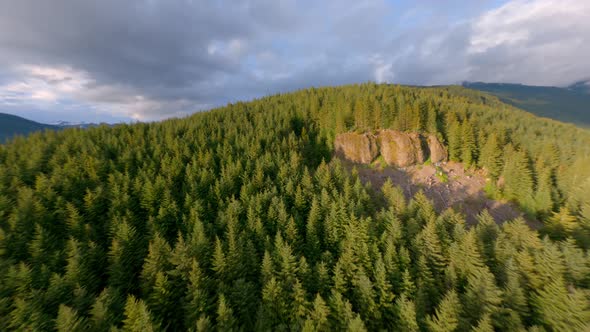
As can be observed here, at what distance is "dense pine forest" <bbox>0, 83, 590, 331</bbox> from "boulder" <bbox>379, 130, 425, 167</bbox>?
51.8 ft

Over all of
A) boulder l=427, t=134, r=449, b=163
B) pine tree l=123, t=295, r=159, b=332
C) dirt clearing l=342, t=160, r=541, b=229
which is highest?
A: boulder l=427, t=134, r=449, b=163

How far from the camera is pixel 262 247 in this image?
2859cm

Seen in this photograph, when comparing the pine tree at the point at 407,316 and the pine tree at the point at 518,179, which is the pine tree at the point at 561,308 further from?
the pine tree at the point at 518,179

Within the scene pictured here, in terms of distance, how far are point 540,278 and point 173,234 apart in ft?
156

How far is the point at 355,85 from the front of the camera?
106375mm

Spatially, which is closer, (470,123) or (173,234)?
(173,234)

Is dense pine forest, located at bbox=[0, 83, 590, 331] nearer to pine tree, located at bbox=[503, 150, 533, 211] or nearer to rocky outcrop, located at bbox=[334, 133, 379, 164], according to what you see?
pine tree, located at bbox=[503, 150, 533, 211]

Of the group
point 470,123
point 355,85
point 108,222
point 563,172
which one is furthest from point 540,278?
point 355,85

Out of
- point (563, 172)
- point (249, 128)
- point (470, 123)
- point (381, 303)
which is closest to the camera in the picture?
point (381, 303)

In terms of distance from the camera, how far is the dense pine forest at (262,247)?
19391 mm

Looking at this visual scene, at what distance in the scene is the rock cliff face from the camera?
59.2 m

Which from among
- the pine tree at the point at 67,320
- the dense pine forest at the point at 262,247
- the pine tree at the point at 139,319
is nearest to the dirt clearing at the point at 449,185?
the dense pine forest at the point at 262,247

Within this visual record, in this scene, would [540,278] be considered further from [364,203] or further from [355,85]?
[355,85]

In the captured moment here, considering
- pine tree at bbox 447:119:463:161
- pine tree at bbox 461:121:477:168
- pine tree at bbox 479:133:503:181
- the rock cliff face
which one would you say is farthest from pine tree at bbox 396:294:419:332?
pine tree at bbox 447:119:463:161
